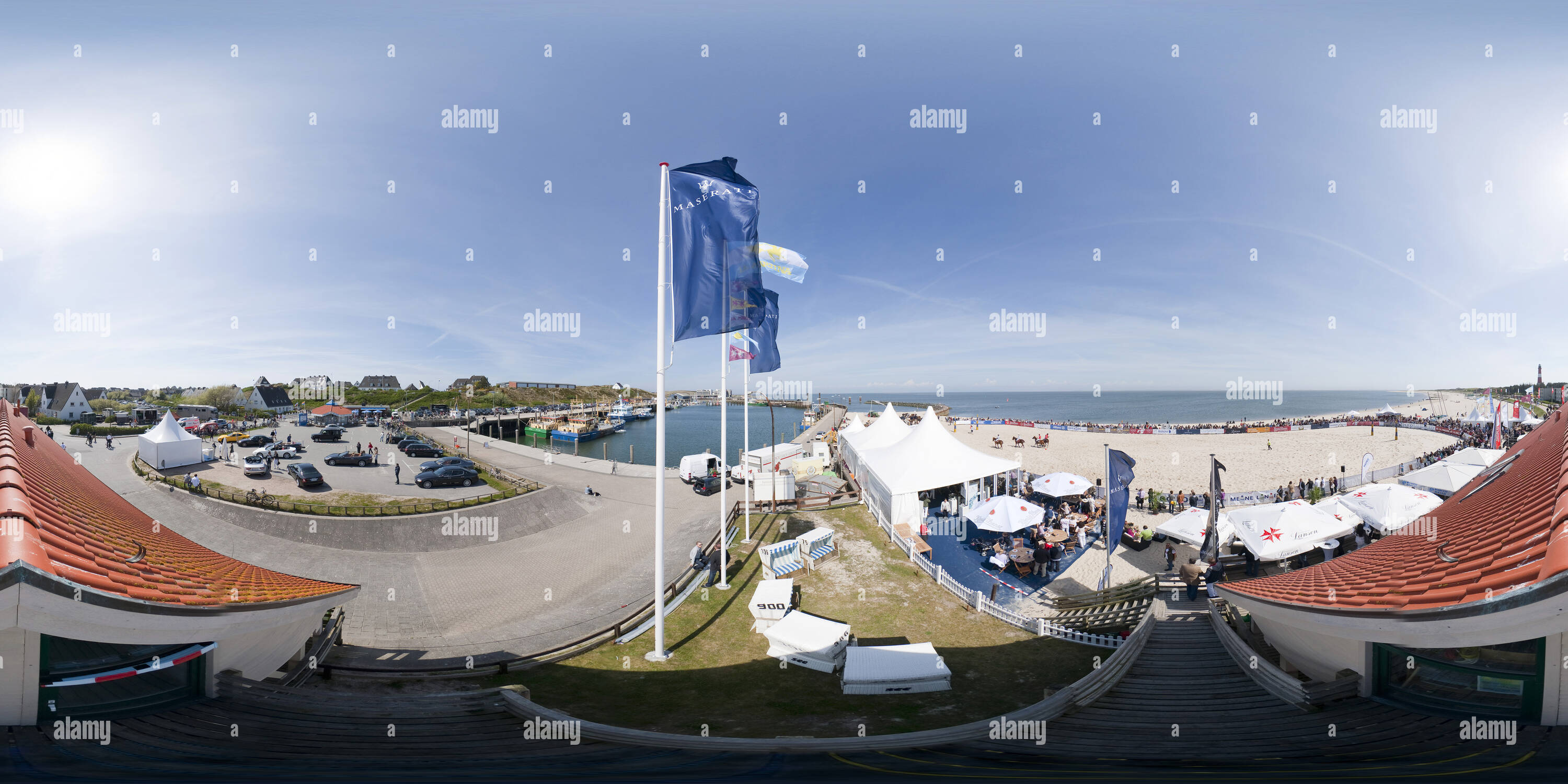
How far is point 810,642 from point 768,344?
27.0 ft

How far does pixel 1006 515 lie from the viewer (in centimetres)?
1402

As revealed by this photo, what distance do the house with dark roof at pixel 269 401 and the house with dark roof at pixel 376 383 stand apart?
148ft

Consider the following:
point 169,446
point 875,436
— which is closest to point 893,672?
point 875,436

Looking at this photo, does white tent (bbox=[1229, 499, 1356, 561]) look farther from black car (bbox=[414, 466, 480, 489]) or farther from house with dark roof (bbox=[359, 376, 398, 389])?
house with dark roof (bbox=[359, 376, 398, 389])

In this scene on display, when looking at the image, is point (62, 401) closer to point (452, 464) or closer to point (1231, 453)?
point (452, 464)

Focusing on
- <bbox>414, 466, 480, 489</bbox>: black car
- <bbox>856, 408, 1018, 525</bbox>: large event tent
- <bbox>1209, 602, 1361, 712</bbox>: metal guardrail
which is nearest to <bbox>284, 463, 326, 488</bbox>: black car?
<bbox>414, 466, 480, 489</bbox>: black car

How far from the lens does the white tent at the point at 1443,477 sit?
17.5 meters

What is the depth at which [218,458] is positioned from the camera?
2455 centimetres

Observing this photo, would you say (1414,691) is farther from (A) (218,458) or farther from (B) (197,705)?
(A) (218,458)

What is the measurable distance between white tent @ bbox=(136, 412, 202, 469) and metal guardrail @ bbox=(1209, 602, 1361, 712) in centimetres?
3641

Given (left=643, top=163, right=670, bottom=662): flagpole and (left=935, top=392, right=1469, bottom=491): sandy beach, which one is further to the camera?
(left=935, top=392, right=1469, bottom=491): sandy beach

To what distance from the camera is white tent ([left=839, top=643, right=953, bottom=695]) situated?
7160 millimetres

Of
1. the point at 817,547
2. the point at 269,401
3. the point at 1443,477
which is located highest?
the point at 269,401

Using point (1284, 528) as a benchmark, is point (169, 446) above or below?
above
